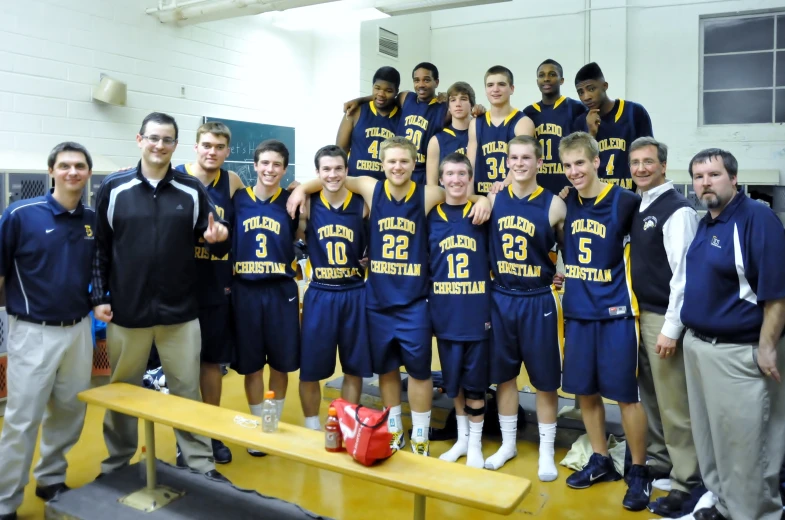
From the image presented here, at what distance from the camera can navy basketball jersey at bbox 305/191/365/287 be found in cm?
356

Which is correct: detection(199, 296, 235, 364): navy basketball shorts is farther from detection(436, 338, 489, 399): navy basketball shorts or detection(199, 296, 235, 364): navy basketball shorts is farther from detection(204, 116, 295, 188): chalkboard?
detection(204, 116, 295, 188): chalkboard

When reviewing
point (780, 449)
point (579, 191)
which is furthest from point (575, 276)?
point (780, 449)

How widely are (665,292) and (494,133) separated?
1.53 meters

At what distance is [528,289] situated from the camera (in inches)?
136

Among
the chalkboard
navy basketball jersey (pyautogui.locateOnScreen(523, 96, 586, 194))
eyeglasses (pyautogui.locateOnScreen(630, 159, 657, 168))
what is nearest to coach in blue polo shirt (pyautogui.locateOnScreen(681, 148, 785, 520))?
eyeglasses (pyautogui.locateOnScreen(630, 159, 657, 168))

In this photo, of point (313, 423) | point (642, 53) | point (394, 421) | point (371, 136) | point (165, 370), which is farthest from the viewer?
point (642, 53)

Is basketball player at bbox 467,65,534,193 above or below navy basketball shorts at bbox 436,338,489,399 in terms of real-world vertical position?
above

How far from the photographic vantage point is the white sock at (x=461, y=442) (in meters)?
3.62

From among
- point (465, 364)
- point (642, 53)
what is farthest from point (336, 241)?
point (642, 53)

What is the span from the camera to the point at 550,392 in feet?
11.5

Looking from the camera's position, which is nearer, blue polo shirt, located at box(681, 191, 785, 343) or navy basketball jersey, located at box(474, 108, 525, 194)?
blue polo shirt, located at box(681, 191, 785, 343)

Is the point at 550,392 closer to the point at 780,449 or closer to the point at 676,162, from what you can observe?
the point at 780,449

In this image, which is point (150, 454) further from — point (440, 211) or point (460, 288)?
point (440, 211)

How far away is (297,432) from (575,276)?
65.3 inches
